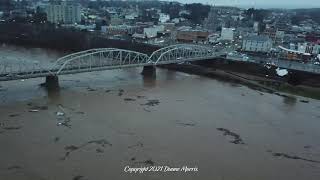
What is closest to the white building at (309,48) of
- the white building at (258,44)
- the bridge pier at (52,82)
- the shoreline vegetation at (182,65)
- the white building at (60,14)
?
the white building at (258,44)

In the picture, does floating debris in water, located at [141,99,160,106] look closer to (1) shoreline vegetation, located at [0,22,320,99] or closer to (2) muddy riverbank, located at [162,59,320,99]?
(2) muddy riverbank, located at [162,59,320,99]

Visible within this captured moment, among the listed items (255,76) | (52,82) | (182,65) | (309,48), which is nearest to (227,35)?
(309,48)

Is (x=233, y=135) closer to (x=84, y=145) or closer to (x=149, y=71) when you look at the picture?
(x=84, y=145)

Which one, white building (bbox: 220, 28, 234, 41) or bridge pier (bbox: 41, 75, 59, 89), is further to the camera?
white building (bbox: 220, 28, 234, 41)

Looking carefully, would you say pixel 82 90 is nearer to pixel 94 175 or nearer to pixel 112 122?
pixel 112 122

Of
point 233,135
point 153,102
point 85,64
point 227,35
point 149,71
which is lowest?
point 233,135

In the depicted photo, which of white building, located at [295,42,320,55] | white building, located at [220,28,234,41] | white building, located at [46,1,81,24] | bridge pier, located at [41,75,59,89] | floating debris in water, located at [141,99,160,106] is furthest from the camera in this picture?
white building, located at [46,1,81,24]

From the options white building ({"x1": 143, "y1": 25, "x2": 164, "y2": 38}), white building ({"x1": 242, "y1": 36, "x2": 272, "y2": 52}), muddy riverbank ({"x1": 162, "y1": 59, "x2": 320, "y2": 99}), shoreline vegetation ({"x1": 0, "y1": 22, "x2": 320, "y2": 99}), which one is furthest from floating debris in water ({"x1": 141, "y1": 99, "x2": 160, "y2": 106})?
white building ({"x1": 143, "y1": 25, "x2": 164, "y2": 38})
